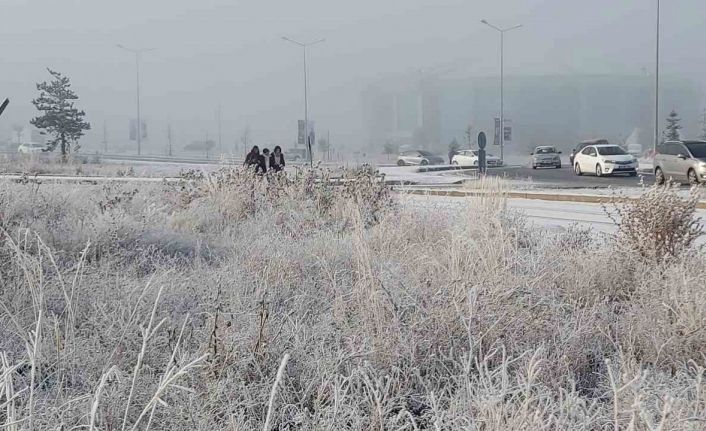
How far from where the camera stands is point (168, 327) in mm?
4289

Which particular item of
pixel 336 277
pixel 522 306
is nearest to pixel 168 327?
pixel 336 277

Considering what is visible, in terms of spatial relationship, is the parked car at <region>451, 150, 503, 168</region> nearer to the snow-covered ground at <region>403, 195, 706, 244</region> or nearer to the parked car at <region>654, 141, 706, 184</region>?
the parked car at <region>654, 141, 706, 184</region>

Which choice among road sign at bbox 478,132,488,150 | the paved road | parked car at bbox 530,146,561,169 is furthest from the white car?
road sign at bbox 478,132,488,150

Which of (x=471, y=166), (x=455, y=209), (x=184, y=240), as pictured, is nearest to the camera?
(x=184, y=240)

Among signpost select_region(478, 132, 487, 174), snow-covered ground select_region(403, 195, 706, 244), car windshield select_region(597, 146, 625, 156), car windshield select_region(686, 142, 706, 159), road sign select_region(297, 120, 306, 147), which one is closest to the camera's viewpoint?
snow-covered ground select_region(403, 195, 706, 244)

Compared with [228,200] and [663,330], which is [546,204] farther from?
[663,330]

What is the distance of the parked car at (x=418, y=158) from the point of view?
186ft

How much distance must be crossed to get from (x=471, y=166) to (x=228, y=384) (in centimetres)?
4579

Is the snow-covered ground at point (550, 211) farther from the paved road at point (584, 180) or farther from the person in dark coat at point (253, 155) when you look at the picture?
the paved road at point (584, 180)

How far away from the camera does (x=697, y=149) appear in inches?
941

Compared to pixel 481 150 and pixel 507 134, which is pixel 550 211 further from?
pixel 507 134

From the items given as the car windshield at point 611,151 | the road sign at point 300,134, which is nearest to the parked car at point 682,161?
the car windshield at point 611,151

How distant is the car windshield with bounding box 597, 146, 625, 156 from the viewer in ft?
107

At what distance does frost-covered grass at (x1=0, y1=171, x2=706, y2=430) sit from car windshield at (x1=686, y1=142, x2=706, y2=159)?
61.0ft
